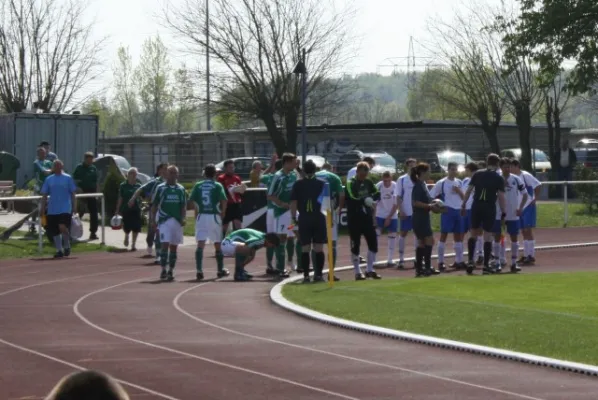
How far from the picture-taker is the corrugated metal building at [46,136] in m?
37.8

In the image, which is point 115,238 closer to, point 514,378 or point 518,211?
point 518,211

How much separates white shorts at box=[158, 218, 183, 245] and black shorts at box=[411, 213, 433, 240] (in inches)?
146

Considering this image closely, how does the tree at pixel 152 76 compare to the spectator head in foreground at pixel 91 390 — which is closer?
the spectator head in foreground at pixel 91 390

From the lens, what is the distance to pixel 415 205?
2002 centimetres

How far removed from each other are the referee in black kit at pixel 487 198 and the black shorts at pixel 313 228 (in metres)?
2.64

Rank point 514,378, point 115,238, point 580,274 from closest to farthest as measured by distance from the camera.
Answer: point 514,378 < point 580,274 < point 115,238

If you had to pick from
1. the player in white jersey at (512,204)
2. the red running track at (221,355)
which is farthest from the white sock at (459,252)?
the red running track at (221,355)

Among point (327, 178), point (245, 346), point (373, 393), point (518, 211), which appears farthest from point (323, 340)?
point (518, 211)

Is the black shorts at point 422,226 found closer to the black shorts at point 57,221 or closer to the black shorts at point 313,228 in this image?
→ the black shorts at point 313,228

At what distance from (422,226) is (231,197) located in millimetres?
4598

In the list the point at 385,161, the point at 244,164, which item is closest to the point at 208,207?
the point at 385,161

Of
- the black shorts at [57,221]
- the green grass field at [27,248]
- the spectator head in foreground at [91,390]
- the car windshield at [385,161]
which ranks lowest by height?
the green grass field at [27,248]

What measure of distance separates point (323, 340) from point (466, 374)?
2.46 m

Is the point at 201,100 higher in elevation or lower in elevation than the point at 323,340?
higher
